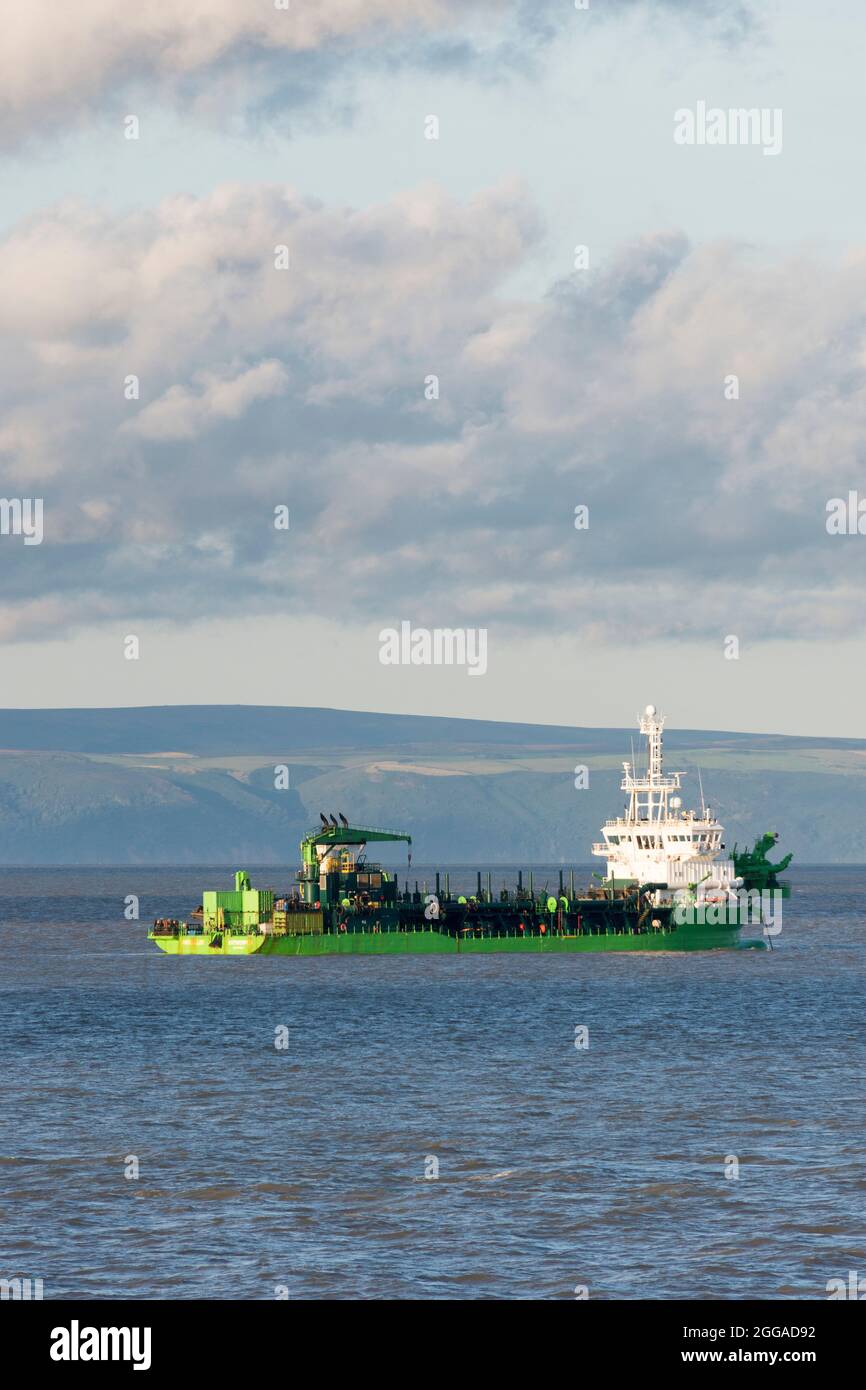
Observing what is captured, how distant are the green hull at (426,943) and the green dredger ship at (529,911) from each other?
8 centimetres

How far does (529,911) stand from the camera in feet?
503

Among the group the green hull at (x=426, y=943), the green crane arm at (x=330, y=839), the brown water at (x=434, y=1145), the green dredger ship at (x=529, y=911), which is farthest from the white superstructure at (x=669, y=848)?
the brown water at (x=434, y=1145)

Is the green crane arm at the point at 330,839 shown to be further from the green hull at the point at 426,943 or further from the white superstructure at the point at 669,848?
the white superstructure at the point at 669,848

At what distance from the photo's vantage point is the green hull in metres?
148

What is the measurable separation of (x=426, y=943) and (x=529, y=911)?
9.40 meters

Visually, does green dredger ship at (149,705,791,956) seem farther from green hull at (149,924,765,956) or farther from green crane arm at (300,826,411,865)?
green crane arm at (300,826,411,865)

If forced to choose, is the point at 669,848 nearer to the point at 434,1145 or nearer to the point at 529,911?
the point at 529,911

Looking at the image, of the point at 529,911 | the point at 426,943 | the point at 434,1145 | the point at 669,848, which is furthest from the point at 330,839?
the point at 434,1145

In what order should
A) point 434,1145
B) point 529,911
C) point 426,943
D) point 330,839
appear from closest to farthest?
point 434,1145 → point 330,839 → point 426,943 → point 529,911

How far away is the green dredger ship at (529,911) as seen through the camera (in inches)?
5817
